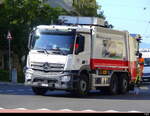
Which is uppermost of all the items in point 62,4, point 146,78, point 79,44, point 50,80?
point 62,4

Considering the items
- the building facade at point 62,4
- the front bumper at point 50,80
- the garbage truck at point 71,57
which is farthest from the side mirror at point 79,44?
the building facade at point 62,4

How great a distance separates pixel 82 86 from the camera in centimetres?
2228

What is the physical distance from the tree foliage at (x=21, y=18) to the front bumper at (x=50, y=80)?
22.3 meters

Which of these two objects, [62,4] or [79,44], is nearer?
[79,44]

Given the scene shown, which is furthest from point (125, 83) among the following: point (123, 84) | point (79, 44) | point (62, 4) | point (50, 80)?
point (62, 4)

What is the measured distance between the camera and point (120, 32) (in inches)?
1016

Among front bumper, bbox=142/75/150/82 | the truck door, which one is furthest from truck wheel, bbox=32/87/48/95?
front bumper, bbox=142/75/150/82

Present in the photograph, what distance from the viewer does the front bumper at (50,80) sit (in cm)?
2161

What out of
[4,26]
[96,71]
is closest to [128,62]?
[96,71]

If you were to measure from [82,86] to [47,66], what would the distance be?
5.67 feet

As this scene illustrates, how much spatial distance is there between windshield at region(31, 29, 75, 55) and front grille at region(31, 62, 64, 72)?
56 centimetres

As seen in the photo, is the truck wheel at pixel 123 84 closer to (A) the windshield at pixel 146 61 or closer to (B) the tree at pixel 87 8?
(A) the windshield at pixel 146 61

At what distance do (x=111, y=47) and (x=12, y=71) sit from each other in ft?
43.4

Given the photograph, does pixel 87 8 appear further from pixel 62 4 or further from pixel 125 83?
pixel 125 83
